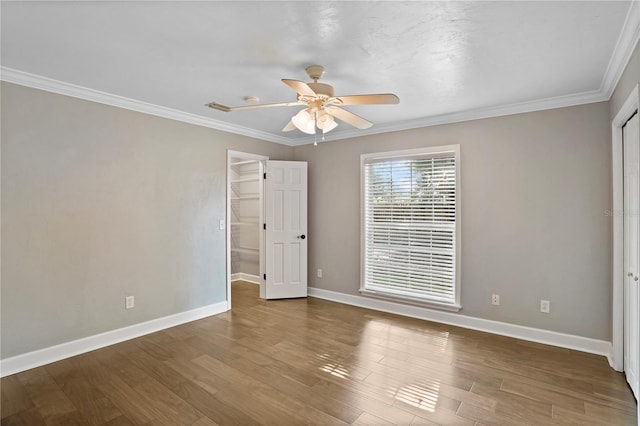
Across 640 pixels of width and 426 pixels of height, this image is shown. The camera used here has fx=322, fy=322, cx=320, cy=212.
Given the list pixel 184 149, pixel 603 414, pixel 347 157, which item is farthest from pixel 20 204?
pixel 603 414

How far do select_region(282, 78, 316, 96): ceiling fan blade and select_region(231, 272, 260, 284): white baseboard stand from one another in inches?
174

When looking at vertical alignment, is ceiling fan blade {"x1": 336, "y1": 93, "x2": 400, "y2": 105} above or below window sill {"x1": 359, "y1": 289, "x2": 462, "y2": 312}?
above

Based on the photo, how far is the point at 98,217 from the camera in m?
3.23

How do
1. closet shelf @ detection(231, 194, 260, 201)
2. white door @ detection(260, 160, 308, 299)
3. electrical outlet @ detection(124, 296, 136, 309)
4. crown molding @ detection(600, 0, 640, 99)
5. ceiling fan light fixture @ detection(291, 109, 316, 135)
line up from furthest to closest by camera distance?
closet shelf @ detection(231, 194, 260, 201)
white door @ detection(260, 160, 308, 299)
electrical outlet @ detection(124, 296, 136, 309)
ceiling fan light fixture @ detection(291, 109, 316, 135)
crown molding @ detection(600, 0, 640, 99)

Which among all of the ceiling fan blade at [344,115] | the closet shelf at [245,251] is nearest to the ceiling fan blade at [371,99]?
the ceiling fan blade at [344,115]

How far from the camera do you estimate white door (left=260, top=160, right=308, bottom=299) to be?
496 cm

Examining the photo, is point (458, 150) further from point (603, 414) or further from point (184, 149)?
point (184, 149)

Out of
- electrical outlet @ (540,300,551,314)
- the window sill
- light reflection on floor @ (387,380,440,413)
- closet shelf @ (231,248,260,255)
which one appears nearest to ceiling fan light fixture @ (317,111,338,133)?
light reflection on floor @ (387,380,440,413)

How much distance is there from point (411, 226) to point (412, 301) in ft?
3.20

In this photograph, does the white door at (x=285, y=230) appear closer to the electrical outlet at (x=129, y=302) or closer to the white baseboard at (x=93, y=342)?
the white baseboard at (x=93, y=342)

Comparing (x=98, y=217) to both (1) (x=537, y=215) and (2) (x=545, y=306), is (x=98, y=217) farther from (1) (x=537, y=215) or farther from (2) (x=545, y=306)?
(2) (x=545, y=306)

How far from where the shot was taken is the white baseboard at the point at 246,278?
6125mm

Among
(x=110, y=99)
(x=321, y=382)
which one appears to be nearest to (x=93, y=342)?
(x=321, y=382)

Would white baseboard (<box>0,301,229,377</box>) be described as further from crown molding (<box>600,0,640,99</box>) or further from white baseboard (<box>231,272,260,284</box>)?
crown molding (<box>600,0,640,99</box>)
